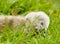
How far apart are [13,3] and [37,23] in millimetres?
859

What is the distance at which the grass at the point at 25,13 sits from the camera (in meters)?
4.59

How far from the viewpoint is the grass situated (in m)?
4.59

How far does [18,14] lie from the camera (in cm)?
562

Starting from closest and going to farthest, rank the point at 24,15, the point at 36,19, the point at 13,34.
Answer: the point at 13,34
the point at 36,19
the point at 24,15

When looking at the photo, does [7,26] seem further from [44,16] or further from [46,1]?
[46,1]

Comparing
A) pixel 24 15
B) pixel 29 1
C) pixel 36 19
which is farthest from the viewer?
pixel 29 1

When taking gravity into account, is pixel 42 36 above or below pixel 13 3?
below

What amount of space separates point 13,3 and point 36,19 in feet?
2.83

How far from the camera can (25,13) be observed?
5.54 metres

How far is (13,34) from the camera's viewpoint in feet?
15.2

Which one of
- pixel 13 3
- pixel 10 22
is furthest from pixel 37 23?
pixel 13 3

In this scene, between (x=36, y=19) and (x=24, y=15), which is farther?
(x=24, y=15)

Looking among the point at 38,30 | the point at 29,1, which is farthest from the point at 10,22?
the point at 29,1

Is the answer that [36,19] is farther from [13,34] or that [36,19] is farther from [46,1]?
[46,1]
